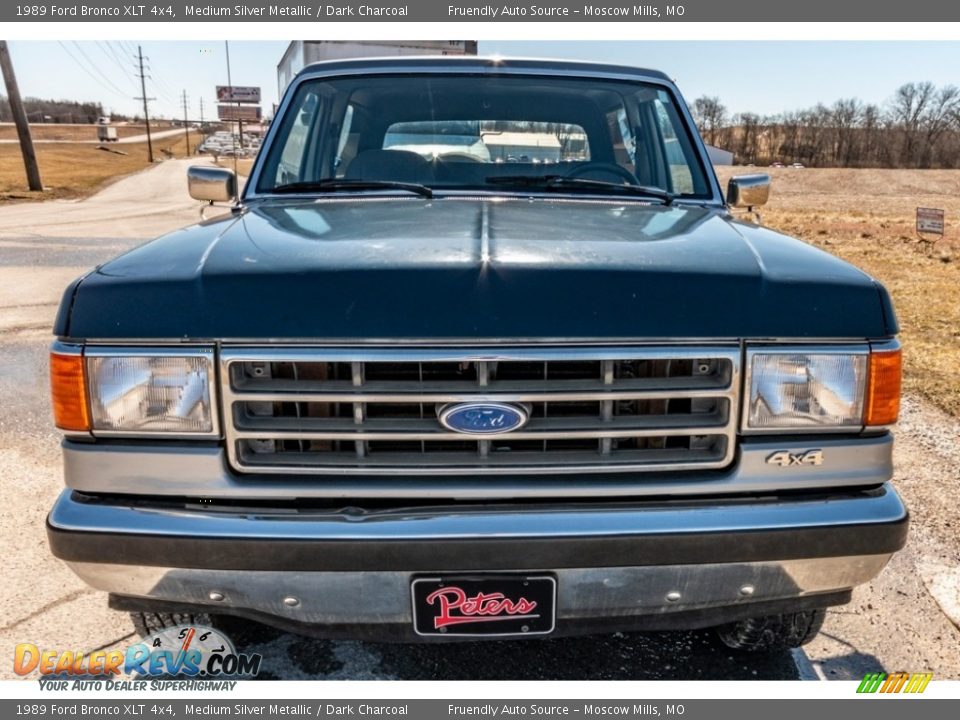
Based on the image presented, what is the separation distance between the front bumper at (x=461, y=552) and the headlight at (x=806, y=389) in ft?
0.65

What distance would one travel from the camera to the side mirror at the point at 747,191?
Result: 11.0ft

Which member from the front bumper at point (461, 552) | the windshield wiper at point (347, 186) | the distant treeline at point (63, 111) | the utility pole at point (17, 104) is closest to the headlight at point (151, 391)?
the front bumper at point (461, 552)

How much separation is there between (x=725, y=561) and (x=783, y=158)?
9977 centimetres

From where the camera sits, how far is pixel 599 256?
6.48 ft

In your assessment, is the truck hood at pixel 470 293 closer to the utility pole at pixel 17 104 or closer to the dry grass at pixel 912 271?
the dry grass at pixel 912 271

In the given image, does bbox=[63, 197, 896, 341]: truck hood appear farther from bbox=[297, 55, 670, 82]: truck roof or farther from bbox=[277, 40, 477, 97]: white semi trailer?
bbox=[277, 40, 477, 97]: white semi trailer

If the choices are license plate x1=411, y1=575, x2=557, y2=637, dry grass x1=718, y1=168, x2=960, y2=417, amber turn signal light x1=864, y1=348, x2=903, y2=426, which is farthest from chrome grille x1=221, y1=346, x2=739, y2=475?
dry grass x1=718, y1=168, x2=960, y2=417

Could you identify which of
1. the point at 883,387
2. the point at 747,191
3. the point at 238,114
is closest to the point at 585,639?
the point at 883,387

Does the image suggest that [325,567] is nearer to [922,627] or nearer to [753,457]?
[753,457]

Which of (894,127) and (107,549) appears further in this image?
(894,127)

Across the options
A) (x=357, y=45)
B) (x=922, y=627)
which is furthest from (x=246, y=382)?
(x=357, y=45)

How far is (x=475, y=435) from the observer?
6.16ft

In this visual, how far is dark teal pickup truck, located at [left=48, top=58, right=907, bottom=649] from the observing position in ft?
6.05

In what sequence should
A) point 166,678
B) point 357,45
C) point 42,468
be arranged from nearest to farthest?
point 166,678 → point 42,468 → point 357,45
